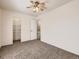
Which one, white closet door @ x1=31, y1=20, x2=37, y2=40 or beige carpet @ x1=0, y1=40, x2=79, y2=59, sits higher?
white closet door @ x1=31, y1=20, x2=37, y2=40

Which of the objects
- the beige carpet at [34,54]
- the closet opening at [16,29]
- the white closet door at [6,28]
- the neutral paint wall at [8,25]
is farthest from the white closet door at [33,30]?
the beige carpet at [34,54]

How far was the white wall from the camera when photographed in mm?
3025

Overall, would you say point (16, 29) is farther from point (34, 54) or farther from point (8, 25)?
point (34, 54)

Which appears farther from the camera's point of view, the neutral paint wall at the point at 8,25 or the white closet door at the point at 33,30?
the white closet door at the point at 33,30

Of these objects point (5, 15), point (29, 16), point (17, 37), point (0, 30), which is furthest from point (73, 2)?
point (17, 37)

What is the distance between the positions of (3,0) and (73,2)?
341 centimetres

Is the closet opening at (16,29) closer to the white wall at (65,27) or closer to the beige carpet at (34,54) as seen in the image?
the beige carpet at (34,54)

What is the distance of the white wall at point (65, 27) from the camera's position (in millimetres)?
3025

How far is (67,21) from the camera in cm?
341

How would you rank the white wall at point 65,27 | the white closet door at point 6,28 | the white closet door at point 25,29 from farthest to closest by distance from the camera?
the white closet door at point 25,29, the white closet door at point 6,28, the white wall at point 65,27

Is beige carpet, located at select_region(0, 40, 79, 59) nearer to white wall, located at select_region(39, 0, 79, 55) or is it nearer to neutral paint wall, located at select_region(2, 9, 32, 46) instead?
white wall, located at select_region(39, 0, 79, 55)

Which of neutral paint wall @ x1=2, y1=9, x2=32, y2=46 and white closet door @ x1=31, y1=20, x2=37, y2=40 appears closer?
neutral paint wall @ x1=2, y1=9, x2=32, y2=46

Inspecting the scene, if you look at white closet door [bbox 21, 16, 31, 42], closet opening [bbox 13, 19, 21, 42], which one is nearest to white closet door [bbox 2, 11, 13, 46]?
white closet door [bbox 21, 16, 31, 42]

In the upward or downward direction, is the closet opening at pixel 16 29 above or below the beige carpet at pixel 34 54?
above
